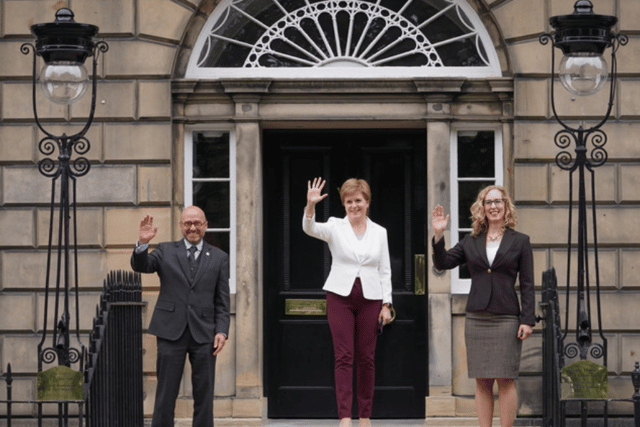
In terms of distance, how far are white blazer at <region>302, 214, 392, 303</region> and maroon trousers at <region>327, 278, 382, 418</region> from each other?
0.20 ft

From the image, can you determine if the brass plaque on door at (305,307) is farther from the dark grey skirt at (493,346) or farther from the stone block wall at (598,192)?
the dark grey skirt at (493,346)

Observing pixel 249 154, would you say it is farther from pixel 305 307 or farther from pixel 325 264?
pixel 305 307

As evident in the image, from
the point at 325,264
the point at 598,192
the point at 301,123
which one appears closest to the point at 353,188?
the point at 301,123

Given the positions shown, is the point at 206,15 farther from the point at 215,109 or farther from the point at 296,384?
the point at 296,384

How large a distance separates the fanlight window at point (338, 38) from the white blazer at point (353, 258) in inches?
111

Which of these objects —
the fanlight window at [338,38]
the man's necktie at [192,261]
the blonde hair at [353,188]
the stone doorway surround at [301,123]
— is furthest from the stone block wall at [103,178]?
the blonde hair at [353,188]

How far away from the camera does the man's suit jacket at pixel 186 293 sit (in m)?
8.08

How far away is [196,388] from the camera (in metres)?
8.16

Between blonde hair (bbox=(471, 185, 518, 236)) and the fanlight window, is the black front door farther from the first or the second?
blonde hair (bbox=(471, 185, 518, 236))

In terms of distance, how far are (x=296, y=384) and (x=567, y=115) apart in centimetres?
364

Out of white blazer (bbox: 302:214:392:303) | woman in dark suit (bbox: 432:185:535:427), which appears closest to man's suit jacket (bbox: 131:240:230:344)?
white blazer (bbox: 302:214:392:303)

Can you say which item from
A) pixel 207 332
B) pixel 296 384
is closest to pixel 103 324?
pixel 207 332

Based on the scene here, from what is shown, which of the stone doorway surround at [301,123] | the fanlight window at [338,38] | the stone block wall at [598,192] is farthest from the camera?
the fanlight window at [338,38]

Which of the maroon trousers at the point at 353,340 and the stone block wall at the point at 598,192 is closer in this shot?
the maroon trousers at the point at 353,340
